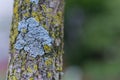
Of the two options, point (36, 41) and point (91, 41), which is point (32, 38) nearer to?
point (36, 41)

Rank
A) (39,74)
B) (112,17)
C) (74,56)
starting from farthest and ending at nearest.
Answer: (74,56), (112,17), (39,74)

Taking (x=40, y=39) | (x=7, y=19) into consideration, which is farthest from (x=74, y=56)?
(x=40, y=39)

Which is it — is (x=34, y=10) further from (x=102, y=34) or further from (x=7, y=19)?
(x=7, y=19)

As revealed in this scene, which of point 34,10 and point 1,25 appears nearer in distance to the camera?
A: point 34,10

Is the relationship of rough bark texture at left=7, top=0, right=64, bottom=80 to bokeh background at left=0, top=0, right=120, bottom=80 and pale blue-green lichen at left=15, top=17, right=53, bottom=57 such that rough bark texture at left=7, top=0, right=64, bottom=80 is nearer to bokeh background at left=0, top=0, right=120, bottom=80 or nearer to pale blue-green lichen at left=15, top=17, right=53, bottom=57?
pale blue-green lichen at left=15, top=17, right=53, bottom=57

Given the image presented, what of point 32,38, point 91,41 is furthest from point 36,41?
point 91,41

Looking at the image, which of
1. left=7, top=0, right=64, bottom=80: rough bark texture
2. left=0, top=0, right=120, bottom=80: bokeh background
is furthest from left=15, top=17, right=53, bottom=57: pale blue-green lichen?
left=0, top=0, right=120, bottom=80: bokeh background
